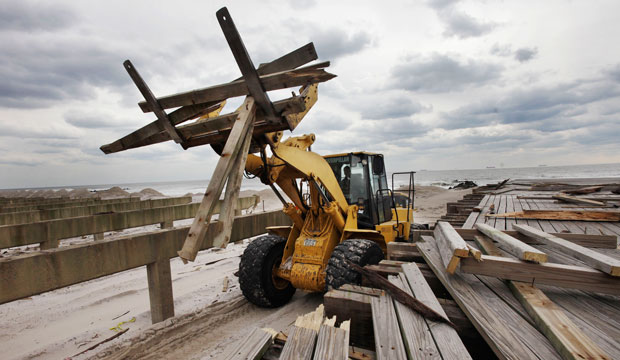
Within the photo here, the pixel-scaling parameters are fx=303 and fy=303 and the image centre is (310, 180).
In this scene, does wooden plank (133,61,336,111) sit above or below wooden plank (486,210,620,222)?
above

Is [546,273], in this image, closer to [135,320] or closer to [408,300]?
[408,300]

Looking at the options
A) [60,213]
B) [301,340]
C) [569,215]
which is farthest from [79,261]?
[60,213]

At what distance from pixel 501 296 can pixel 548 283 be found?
12.6 inches

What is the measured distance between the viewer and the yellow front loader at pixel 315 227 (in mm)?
4383

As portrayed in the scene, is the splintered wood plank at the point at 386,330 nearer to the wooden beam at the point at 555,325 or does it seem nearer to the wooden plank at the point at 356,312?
the wooden plank at the point at 356,312

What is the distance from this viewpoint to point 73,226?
259 inches

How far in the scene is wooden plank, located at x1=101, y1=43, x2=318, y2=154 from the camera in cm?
269

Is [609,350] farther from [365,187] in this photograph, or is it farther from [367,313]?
[365,187]

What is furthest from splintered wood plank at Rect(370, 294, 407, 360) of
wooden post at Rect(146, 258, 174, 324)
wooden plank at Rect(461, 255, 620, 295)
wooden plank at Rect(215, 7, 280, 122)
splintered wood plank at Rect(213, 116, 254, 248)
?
wooden post at Rect(146, 258, 174, 324)

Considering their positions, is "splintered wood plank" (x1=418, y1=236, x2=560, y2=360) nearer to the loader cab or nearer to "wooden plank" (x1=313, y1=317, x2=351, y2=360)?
"wooden plank" (x1=313, y1=317, x2=351, y2=360)

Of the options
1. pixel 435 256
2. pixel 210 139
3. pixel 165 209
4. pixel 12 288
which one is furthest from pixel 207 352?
pixel 165 209

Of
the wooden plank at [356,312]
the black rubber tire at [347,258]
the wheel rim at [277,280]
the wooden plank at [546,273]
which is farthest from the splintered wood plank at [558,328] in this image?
the wheel rim at [277,280]

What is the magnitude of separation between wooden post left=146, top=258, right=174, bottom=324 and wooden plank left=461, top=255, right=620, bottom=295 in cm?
394

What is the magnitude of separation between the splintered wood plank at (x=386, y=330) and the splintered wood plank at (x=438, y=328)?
0.19m
